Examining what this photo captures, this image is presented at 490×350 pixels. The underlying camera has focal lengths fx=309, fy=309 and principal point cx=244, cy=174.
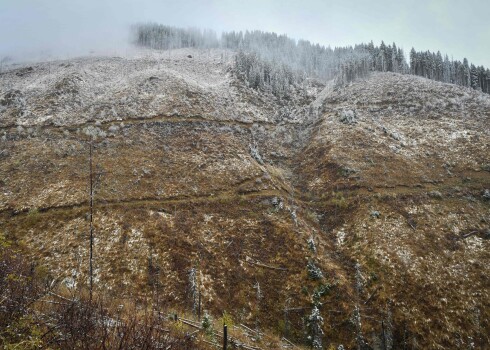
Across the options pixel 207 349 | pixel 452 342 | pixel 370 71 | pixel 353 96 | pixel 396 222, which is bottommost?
pixel 452 342

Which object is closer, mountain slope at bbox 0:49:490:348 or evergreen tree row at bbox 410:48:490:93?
mountain slope at bbox 0:49:490:348

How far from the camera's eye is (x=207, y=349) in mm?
19031

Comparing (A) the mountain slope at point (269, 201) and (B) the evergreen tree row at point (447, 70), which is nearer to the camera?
(A) the mountain slope at point (269, 201)

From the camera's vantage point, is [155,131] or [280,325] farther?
[155,131]

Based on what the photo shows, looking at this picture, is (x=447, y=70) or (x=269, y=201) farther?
(x=447, y=70)

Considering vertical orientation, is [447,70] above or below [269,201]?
above

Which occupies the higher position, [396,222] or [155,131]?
[155,131]

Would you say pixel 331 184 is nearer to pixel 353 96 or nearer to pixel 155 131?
pixel 155 131

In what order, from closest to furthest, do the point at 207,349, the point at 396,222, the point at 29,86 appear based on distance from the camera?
the point at 207,349
the point at 396,222
the point at 29,86

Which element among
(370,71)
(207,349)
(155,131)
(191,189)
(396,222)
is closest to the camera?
(207,349)

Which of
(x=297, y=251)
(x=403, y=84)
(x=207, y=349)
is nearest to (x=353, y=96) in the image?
(x=403, y=84)

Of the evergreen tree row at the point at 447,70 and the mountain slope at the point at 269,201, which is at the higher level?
the evergreen tree row at the point at 447,70

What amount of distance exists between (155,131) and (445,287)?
62588 millimetres

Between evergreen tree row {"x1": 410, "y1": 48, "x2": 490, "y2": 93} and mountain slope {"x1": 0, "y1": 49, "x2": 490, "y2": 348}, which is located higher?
evergreen tree row {"x1": 410, "y1": 48, "x2": 490, "y2": 93}
